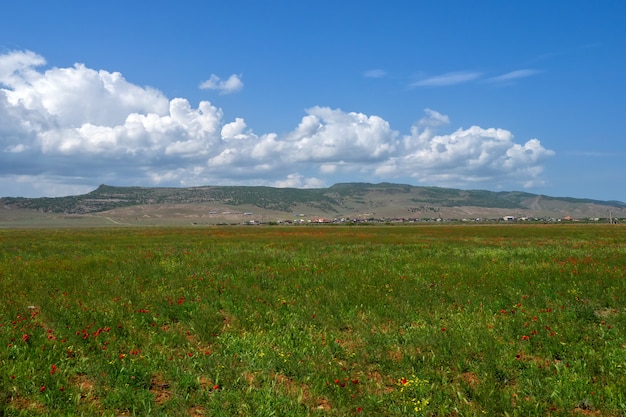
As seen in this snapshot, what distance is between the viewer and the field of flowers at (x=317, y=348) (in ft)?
21.9

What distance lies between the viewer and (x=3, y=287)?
14.6 meters

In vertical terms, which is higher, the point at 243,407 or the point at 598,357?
the point at 598,357

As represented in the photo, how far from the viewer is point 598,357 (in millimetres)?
7812

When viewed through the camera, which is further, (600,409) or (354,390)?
(354,390)

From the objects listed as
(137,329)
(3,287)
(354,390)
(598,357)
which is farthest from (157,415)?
(3,287)

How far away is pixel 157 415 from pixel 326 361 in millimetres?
3248

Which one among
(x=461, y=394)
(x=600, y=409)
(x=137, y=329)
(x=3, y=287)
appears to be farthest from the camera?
(x=3, y=287)

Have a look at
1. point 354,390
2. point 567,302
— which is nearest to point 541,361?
point 354,390

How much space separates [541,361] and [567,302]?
466cm

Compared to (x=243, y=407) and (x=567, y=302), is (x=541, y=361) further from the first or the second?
(x=243, y=407)

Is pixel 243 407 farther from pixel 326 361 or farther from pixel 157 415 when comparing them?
pixel 326 361

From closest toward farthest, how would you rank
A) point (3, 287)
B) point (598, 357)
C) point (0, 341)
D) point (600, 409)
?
point (600, 409) < point (598, 357) < point (0, 341) < point (3, 287)

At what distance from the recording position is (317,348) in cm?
888

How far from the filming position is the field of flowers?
6660 millimetres
